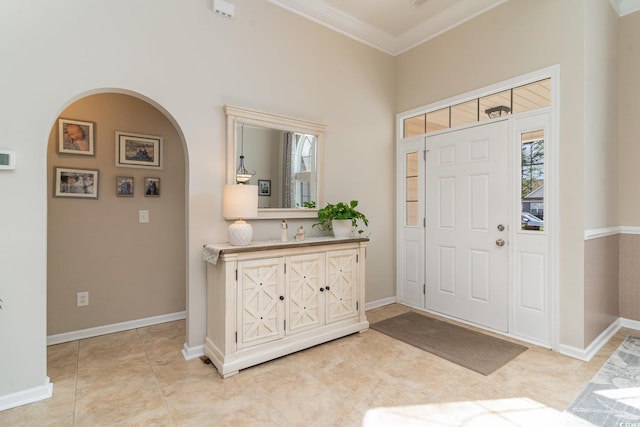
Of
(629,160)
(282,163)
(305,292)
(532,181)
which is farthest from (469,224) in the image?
(282,163)

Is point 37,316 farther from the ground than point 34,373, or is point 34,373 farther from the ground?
point 37,316

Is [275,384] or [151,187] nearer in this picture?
[275,384]

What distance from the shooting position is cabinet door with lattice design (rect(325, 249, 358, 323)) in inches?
121

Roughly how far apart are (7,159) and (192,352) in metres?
1.85

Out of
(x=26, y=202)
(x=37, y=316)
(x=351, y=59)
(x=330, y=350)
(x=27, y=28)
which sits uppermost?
(x=351, y=59)

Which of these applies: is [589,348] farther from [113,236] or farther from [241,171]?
[113,236]

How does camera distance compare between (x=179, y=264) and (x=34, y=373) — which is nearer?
(x=34, y=373)

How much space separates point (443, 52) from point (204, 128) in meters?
2.80

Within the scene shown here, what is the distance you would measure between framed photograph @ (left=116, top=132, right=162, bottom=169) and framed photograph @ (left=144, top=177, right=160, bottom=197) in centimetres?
14

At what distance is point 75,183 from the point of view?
3053 mm

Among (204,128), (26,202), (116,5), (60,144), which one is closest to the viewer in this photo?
(26,202)

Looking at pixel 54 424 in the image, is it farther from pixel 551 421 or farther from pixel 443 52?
pixel 443 52

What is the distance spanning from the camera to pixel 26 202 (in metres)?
2.07

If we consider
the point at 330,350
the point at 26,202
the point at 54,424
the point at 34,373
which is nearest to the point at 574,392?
the point at 330,350
